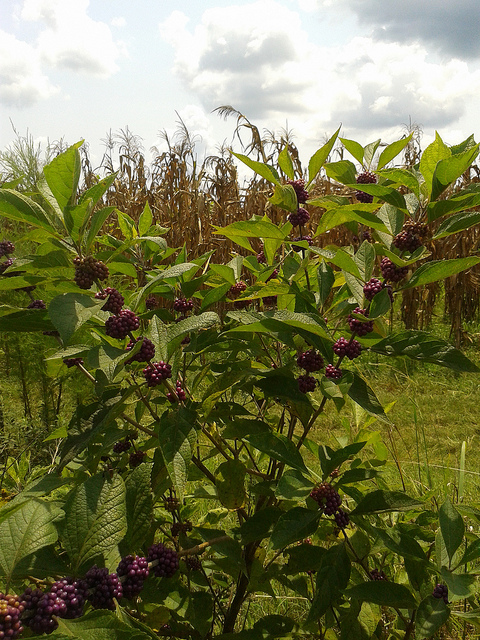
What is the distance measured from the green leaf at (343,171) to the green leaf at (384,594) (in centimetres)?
79

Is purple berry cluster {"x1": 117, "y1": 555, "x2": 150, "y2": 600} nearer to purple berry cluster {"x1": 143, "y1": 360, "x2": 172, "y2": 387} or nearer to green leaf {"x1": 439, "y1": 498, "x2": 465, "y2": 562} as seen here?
purple berry cluster {"x1": 143, "y1": 360, "x2": 172, "y2": 387}

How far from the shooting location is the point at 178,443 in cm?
74

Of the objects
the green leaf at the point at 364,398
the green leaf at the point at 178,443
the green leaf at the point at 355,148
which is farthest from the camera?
the green leaf at the point at 355,148

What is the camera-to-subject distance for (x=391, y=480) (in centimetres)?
308

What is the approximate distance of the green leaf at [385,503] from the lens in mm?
871

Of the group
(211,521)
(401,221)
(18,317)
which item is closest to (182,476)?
(18,317)

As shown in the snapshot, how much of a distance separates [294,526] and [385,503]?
0.64 feet

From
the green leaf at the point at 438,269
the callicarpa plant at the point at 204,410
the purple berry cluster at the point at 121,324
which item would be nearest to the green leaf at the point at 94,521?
the callicarpa plant at the point at 204,410

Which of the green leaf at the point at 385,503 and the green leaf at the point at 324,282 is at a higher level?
the green leaf at the point at 324,282

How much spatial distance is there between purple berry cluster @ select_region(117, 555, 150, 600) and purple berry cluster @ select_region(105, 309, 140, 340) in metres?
0.33

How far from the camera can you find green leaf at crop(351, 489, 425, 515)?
0.87m

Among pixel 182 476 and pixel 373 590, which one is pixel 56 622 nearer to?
pixel 182 476

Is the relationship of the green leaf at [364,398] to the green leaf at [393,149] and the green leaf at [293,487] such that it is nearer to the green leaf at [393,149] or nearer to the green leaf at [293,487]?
the green leaf at [293,487]

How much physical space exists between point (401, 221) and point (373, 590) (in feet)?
2.26
